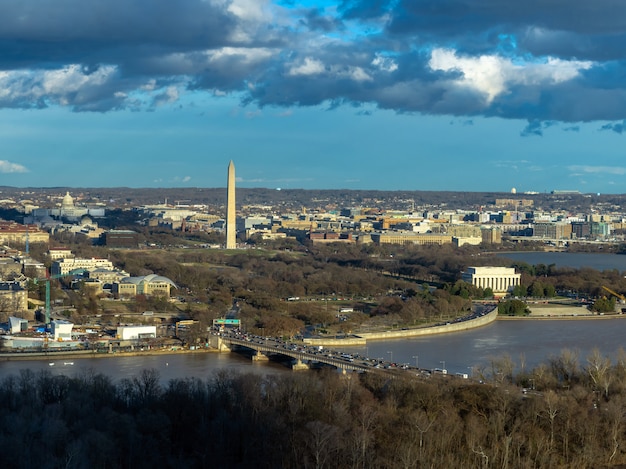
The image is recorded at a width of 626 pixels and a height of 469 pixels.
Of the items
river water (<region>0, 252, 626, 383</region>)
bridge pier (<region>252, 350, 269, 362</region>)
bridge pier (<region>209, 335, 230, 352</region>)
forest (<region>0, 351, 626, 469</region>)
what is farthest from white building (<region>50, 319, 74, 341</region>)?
forest (<region>0, 351, 626, 469</region>)

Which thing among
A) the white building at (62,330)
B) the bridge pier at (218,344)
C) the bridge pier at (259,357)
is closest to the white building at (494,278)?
the bridge pier at (218,344)

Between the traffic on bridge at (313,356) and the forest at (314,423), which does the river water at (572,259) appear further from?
the forest at (314,423)

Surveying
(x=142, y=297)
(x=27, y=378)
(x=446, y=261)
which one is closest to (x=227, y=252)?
(x=446, y=261)

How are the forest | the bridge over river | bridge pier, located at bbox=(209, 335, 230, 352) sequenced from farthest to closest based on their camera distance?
bridge pier, located at bbox=(209, 335, 230, 352) → the bridge over river → the forest

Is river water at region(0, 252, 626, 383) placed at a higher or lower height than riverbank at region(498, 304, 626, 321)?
lower

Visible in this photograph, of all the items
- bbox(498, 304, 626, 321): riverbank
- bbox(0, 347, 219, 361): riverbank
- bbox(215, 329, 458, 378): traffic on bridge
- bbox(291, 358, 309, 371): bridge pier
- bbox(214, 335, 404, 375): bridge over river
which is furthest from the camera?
bbox(498, 304, 626, 321): riverbank

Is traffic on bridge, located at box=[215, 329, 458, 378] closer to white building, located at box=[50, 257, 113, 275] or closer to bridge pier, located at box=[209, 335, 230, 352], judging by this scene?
bridge pier, located at box=[209, 335, 230, 352]
